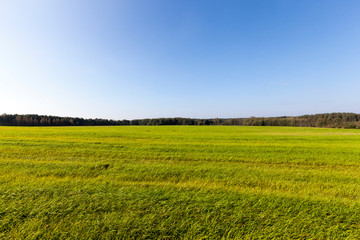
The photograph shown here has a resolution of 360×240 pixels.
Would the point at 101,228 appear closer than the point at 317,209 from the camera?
Yes

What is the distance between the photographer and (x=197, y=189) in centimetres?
464

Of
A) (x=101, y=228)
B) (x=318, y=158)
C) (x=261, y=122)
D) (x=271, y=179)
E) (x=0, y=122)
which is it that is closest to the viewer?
(x=101, y=228)

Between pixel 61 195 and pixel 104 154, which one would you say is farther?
pixel 104 154

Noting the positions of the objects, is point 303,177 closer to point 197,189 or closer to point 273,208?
point 273,208

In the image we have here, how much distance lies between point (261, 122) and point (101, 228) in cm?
10310

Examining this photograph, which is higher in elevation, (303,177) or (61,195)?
(61,195)

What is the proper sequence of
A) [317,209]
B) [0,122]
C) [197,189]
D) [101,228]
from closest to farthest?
[101,228] → [317,209] → [197,189] → [0,122]

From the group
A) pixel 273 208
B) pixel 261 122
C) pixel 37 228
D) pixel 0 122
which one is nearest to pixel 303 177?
pixel 273 208

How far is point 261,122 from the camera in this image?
90625 mm

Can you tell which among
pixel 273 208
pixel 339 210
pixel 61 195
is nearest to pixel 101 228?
pixel 61 195

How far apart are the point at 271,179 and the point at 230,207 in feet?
11.4

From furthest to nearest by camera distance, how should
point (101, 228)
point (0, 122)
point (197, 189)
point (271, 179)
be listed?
point (0, 122) < point (271, 179) < point (197, 189) < point (101, 228)

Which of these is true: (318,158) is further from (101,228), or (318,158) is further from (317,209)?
(101,228)

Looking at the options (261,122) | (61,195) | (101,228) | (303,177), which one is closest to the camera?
(101,228)
